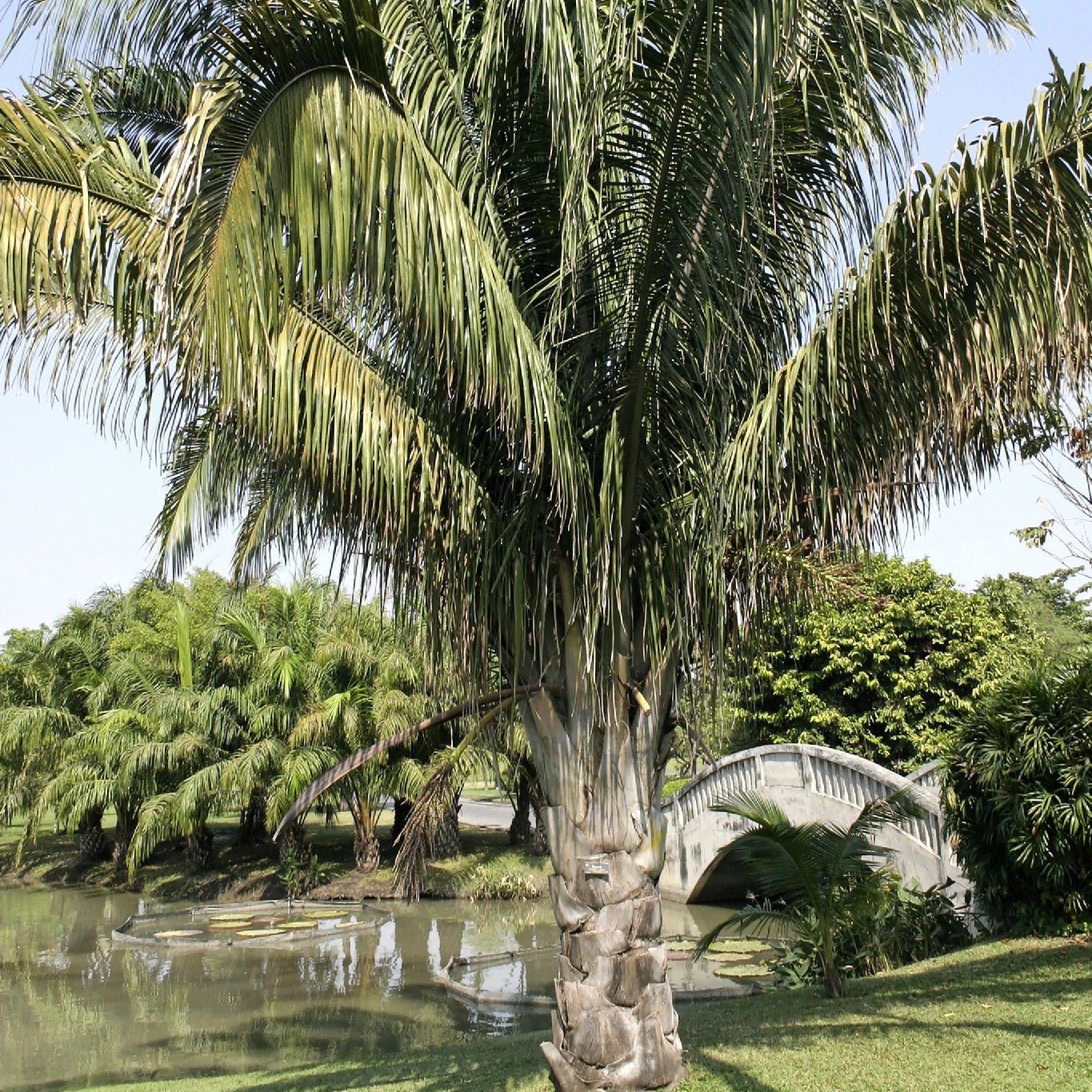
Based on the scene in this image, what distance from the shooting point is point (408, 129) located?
3.87 m

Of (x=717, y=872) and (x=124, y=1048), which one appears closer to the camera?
(x=124, y=1048)

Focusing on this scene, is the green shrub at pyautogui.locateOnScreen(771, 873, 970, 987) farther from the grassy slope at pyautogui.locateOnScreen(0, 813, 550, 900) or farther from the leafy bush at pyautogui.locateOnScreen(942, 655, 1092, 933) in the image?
the grassy slope at pyautogui.locateOnScreen(0, 813, 550, 900)

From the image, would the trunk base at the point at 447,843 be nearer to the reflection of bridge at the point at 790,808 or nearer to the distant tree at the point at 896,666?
the reflection of bridge at the point at 790,808

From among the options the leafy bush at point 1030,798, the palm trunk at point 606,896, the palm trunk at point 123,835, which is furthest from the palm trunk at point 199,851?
the palm trunk at point 606,896

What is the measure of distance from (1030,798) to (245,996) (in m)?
10.7

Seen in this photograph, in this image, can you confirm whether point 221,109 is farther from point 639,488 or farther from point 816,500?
point 816,500

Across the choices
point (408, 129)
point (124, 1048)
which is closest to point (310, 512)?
point (408, 129)

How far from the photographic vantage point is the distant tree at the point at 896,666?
2234 centimetres

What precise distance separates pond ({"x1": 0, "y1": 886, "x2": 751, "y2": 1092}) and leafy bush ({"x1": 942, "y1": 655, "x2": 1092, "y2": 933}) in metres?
5.30

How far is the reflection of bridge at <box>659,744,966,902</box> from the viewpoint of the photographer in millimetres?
13625

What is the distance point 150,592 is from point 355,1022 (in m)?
23.5

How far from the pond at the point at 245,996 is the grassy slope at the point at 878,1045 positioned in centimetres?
217

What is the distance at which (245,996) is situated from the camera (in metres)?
14.6

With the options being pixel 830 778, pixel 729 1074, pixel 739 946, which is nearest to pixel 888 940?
pixel 830 778
